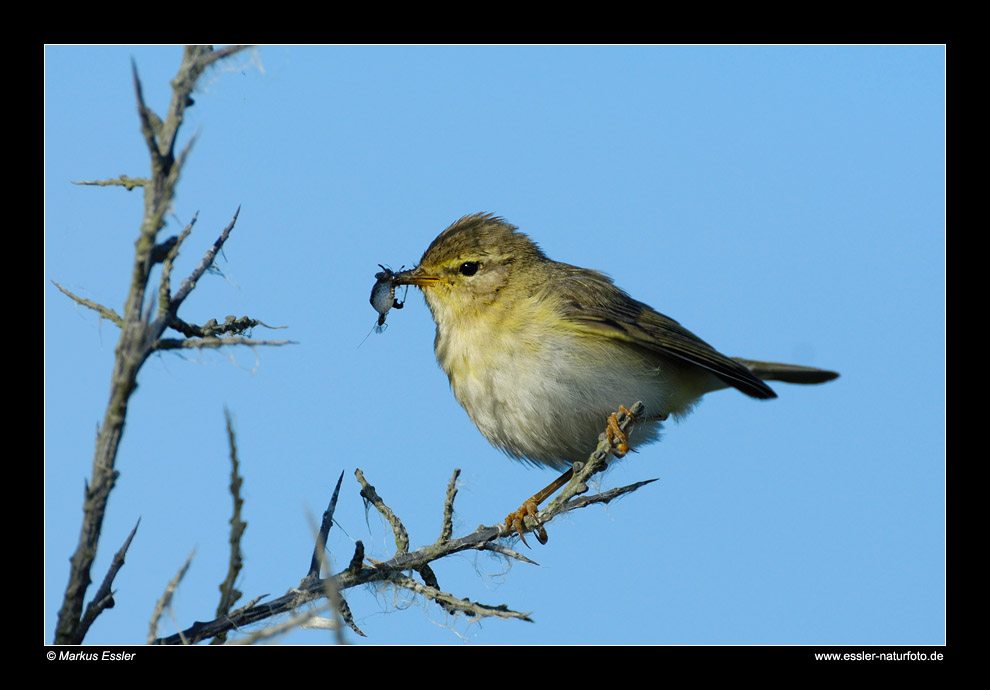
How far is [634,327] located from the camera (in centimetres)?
557

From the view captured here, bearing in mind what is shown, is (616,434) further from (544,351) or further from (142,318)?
(142,318)

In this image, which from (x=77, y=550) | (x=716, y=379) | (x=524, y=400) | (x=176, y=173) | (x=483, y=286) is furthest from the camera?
(x=716, y=379)

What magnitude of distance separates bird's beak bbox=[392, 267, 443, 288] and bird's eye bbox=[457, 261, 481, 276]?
161 mm

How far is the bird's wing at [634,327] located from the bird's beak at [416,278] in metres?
0.86

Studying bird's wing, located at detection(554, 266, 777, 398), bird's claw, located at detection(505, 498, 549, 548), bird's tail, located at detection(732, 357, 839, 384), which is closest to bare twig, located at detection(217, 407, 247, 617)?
bird's claw, located at detection(505, 498, 549, 548)

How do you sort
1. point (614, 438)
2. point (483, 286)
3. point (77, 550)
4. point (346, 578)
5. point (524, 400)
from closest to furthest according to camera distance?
point (77, 550)
point (346, 578)
point (614, 438)
point (524, 400)
point (483, 286)

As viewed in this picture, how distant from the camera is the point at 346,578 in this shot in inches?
134

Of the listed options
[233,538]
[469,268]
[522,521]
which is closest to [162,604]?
[233,538]

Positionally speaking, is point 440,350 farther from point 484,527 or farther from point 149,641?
point 149,641

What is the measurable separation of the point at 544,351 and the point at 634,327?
2.51 ft

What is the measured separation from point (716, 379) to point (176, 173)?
4763mm

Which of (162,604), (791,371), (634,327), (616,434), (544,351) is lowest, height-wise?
(162,604)

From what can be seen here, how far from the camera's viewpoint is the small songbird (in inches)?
203

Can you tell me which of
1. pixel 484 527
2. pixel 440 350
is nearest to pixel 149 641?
pixel 484 527
